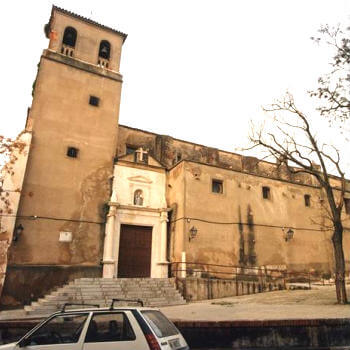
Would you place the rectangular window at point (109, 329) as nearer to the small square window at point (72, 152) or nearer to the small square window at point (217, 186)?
the small square window at point (72, 152)

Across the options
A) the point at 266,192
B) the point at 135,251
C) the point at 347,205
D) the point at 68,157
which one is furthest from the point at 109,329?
the point at 347,205

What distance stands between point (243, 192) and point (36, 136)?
12911mm

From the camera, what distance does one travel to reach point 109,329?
15.2 feet

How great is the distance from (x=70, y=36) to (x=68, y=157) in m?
8.86

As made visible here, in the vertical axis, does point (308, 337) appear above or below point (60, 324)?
below

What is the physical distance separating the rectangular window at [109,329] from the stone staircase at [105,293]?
8.55 metres

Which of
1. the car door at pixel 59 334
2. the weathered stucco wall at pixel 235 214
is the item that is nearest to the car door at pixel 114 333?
the car door at pixel 59 334

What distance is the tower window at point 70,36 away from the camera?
20203mm

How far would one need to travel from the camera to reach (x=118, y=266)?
1670cm

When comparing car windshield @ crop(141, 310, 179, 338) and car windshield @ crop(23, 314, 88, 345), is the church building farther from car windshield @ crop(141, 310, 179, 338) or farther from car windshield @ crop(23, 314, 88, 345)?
car windshield @ crop(141, 310, 179, 338)

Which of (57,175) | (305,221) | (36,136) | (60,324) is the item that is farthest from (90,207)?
(305,221)

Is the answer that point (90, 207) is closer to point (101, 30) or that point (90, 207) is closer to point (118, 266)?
point (118, 266)

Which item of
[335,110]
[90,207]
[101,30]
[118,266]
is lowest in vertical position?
[118,266]

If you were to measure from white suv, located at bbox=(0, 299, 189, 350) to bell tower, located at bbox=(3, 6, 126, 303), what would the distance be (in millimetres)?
10917
